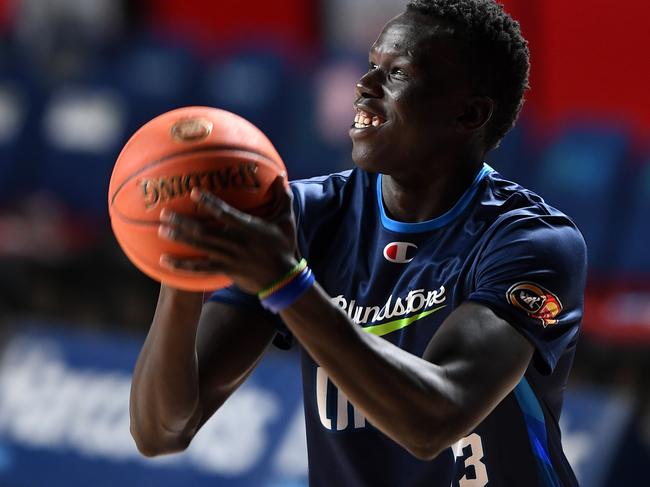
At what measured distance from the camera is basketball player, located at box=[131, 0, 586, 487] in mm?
2355

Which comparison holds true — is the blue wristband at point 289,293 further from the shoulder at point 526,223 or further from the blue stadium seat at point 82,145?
the blue stadium seat at point 82,145

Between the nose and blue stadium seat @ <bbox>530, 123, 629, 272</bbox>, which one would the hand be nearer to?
the nose

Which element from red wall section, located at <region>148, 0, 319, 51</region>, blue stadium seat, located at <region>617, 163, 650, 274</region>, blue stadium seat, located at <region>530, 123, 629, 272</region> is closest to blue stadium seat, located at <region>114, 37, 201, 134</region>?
red wall section, located at <region>148, 0, 319, 51</region>

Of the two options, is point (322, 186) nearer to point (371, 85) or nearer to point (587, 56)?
point (371, 85)

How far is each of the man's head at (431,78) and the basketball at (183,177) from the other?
0.38m

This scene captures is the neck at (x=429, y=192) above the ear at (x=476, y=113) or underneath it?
underneath

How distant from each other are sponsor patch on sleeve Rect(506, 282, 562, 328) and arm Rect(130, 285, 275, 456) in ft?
2.05

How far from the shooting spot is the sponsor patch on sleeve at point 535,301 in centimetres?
235

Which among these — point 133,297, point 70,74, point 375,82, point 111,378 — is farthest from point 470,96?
point 70,74

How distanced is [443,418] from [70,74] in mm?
5711

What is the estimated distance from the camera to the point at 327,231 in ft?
9.16

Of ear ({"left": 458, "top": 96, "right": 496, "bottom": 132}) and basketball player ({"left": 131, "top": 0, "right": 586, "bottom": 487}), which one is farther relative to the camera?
ear ({"left": 458, "top": 96, "right": 496, "bottom": 132})

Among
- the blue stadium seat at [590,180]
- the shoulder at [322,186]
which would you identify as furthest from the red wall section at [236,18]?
the shoulder at [322,186]

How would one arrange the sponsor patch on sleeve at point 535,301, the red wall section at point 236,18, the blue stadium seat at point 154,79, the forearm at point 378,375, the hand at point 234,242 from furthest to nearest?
the red wall section at point 236,18 < the blue stadium seat at point 154,79 < the sponsor patch on sleeve at point 535,301 < the forearm at point 378,375 < the hand at point 234,242
